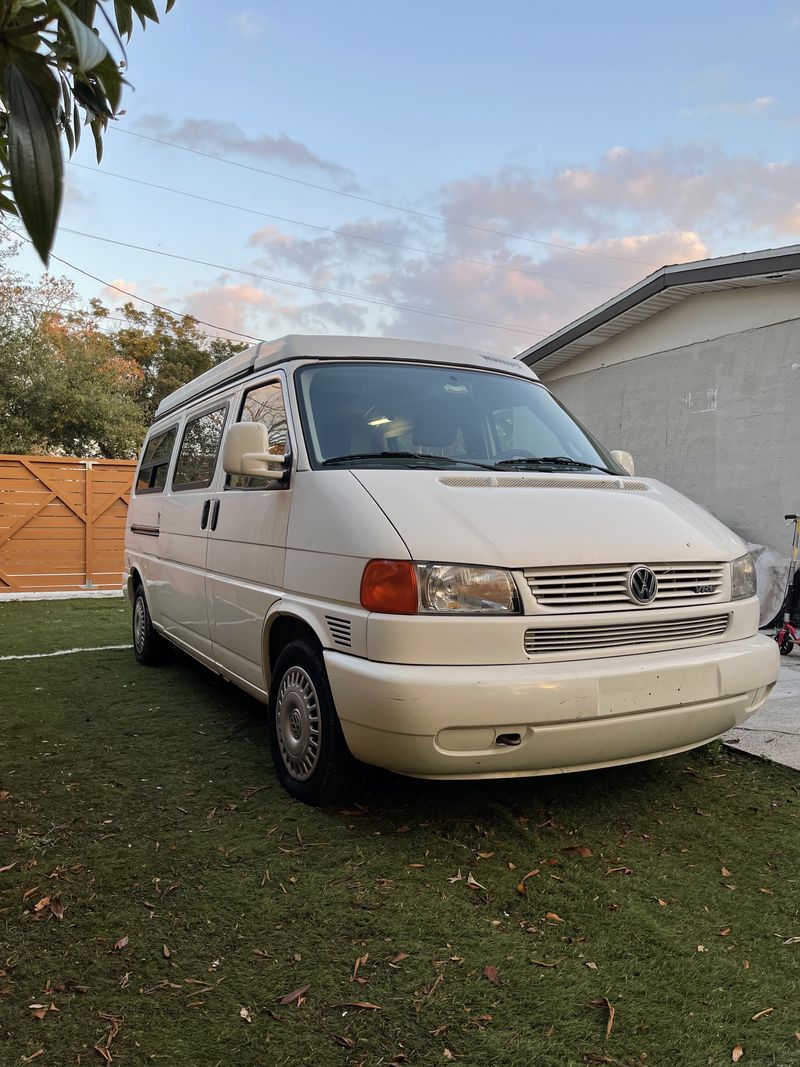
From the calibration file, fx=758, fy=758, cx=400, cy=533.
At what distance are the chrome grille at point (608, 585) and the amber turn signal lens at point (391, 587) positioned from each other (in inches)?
Result: 17.3

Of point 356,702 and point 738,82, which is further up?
point 738,82

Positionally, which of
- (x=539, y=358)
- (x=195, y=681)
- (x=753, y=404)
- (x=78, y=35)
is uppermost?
(x=539, y=358)

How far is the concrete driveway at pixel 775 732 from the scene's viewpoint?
4.06 meters

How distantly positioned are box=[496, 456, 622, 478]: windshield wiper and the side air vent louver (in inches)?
44.9

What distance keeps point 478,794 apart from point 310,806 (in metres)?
0.76

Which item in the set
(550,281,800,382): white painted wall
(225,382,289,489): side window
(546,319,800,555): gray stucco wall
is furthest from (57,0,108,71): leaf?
(550,281,800,382): white painted wall

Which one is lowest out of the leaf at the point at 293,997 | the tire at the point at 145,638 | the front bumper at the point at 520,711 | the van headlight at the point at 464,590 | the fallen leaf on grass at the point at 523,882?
the leaf at the point at 293,997

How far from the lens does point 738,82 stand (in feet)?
24.9

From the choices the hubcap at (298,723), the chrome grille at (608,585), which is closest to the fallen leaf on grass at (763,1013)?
the chrome grille at (608,585)

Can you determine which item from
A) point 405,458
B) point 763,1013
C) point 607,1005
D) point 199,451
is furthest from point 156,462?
point 763,1013

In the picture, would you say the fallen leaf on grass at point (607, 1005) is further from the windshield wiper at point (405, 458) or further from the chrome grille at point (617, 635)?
the windshield wiper at point (405, 458)

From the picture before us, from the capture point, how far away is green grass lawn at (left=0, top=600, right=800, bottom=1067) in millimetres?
1951

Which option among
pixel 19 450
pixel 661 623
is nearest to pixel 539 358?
pixel 661 623

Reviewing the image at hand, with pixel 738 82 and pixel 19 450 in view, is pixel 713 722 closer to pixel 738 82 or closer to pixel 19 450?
pixel 738 82
